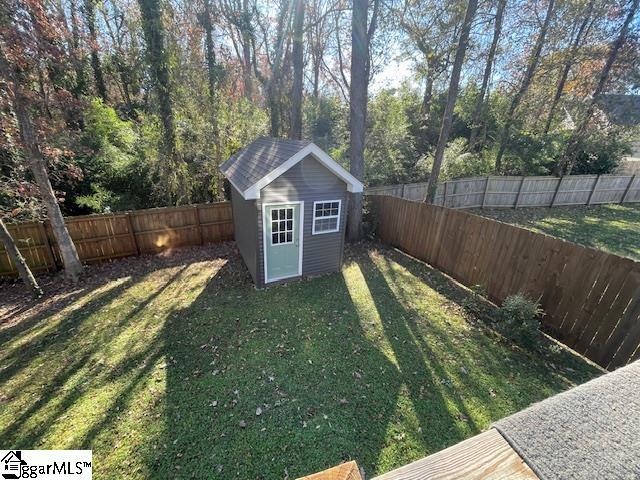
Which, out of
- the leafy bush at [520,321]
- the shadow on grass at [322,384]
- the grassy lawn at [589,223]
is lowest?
the shadow on grass at [322,384]

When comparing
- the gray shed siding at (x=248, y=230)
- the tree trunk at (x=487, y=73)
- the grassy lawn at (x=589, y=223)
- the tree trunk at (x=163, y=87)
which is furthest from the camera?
the tree trunk at (x=487, y=73)

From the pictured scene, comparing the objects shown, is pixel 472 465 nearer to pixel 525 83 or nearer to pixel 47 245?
pixel 47 245

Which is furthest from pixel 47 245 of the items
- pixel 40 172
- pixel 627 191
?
pixel 627 191

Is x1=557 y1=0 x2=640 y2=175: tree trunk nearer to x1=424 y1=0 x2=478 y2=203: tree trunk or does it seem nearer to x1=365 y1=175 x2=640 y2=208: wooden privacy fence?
x1=365 y1=175 x2=640 y2=208: wooden privacy fence

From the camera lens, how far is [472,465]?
864 mm

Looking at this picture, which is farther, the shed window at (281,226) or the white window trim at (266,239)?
the shed window at (281,226)

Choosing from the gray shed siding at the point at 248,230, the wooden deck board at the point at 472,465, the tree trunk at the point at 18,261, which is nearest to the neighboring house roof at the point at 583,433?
the wooden deck board at the point at 472,465

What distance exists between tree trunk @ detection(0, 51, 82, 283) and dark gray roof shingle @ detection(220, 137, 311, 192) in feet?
14.3

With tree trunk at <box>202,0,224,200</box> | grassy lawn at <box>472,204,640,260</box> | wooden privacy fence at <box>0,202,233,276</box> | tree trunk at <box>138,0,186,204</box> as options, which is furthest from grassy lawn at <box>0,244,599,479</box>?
grassy lawn at <box>472,204,640,260</box>

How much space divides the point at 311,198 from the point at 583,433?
265 inches

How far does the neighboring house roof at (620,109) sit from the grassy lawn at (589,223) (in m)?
4.46

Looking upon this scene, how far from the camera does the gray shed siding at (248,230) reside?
708 cm

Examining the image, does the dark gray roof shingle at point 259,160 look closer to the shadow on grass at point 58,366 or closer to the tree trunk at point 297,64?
the shadow on grass at point 58,366

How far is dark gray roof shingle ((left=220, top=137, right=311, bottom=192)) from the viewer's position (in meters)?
6.82
